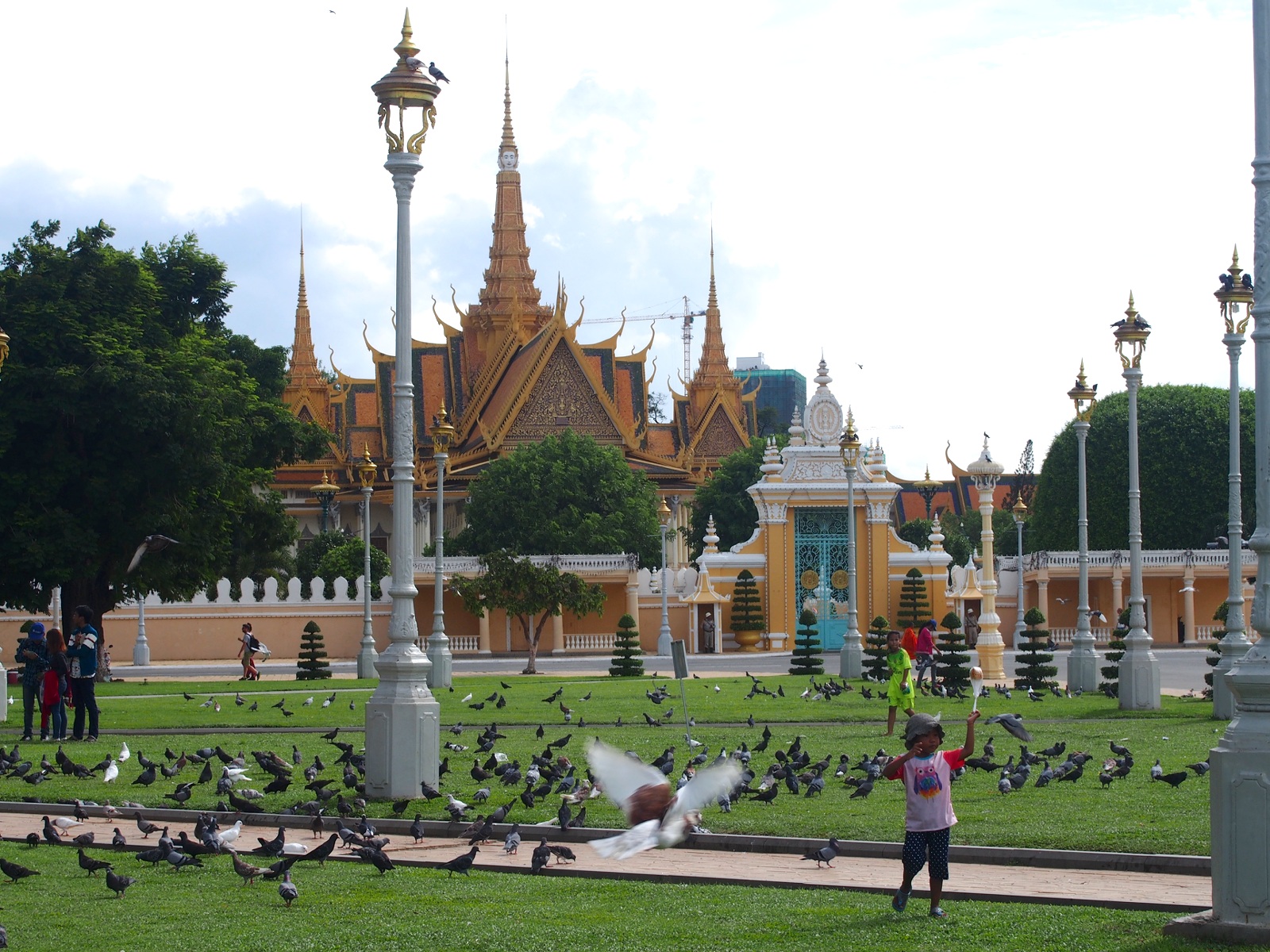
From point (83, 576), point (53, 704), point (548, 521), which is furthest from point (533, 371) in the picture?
point (53, 704)

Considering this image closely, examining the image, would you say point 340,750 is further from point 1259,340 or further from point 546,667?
point 546,667

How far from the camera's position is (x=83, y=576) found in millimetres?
32250

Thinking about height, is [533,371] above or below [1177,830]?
above

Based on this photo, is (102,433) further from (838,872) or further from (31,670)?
(838,872)

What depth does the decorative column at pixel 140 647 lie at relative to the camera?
44.4 metres

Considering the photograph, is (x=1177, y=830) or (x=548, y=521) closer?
(x=1177, y=830)

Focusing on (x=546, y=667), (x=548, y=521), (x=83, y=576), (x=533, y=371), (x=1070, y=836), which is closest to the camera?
(x=1070, y=836)

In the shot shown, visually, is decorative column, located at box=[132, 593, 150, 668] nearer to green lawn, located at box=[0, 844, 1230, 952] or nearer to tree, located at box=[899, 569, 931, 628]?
tree, located at box=[899, 569, 931, 628]

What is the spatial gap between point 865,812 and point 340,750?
23.7 ft

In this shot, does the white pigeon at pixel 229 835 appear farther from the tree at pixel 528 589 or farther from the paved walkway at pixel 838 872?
the tree at pixel 528 589

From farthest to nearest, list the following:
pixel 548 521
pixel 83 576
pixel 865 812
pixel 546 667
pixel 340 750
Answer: pixel 548 521 → pixel 546 667 → pixel 83 576 → pixel 340 750 → pixel 865 812

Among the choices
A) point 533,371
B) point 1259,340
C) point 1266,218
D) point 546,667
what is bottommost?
point 546,667

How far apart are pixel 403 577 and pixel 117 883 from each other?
203 inches

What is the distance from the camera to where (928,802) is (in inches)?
357
